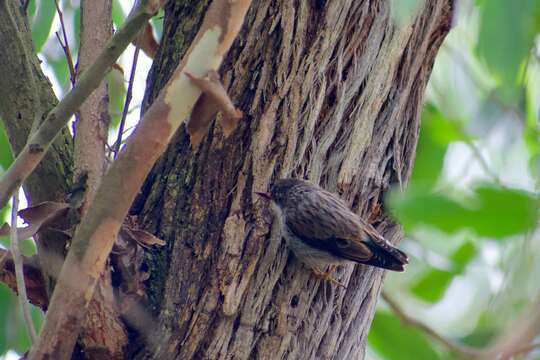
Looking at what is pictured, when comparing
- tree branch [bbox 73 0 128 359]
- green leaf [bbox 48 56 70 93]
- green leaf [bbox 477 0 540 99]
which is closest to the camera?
green leaf [bbox 477 0 540 99]

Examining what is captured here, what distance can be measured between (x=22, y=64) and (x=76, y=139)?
1.00ft

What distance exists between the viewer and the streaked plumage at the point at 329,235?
8.52 feet

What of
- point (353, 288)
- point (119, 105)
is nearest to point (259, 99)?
point (353, 288)

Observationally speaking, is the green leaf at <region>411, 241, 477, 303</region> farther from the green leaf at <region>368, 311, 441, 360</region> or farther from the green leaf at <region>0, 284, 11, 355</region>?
the green leaf at <region>0, 284, 11, 355</region>

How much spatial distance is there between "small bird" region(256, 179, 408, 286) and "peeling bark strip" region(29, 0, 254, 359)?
2.05ft

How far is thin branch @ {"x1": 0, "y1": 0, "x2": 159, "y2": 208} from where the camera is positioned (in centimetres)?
201

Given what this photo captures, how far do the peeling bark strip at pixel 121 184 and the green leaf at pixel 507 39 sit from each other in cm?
110

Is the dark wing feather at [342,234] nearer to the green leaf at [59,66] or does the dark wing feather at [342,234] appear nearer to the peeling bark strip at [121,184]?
the peeling bark strip at [121,184]

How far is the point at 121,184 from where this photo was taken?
1.92 meters

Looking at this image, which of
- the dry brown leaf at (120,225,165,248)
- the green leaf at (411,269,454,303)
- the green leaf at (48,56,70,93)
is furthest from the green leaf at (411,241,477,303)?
the green leaf at (48,56,70,93)

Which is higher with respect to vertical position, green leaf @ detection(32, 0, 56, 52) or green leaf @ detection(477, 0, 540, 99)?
green leaf @ detection(32, 0, 56, 52)

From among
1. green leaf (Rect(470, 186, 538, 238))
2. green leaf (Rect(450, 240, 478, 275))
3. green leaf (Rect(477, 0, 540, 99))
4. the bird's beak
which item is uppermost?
the bird's beak

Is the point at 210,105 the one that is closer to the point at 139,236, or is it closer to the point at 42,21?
the point at 139,236

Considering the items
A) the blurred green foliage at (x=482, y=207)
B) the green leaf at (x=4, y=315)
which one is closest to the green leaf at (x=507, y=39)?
the blurred green foliage at (x=482, y=207)
